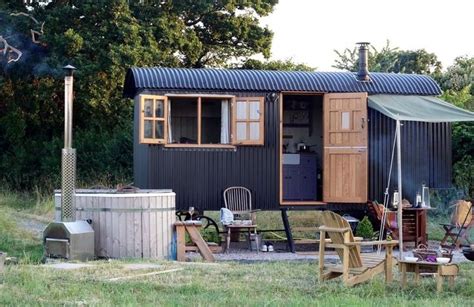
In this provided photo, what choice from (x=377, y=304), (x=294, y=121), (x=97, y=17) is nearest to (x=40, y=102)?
(x=97, y=17)

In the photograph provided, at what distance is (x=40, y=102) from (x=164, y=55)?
154 inches

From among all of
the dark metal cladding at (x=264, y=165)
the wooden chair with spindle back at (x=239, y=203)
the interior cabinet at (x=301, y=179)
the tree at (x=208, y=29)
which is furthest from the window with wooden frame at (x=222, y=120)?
the tree at (x=208, y=29)

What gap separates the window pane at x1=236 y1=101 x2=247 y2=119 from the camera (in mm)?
13555

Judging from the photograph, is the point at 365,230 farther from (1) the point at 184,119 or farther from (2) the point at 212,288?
(2) the point at 212,288

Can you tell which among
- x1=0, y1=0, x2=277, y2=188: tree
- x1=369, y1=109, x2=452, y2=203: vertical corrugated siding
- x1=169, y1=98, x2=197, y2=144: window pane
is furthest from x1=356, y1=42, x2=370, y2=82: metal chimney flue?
x1=0, y1=0, x2=277, y2=188: tree

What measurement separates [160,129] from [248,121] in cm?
142

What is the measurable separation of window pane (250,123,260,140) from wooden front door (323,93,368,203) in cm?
115

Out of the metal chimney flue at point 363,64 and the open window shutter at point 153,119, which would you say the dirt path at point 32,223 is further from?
the metal chimney flue at point 363,64

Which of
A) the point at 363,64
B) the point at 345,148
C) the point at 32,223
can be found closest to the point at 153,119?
the point at 345,148

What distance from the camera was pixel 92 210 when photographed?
1103cm

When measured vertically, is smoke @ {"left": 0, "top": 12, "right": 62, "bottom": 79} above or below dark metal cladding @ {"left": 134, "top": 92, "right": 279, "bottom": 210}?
above

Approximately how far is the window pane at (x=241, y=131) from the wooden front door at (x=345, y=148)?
1355 millimetres

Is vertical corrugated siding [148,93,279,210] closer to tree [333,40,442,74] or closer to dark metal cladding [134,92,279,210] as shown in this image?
dark metal cladding [134,92,279,210]

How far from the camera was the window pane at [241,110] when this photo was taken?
44.5ft
